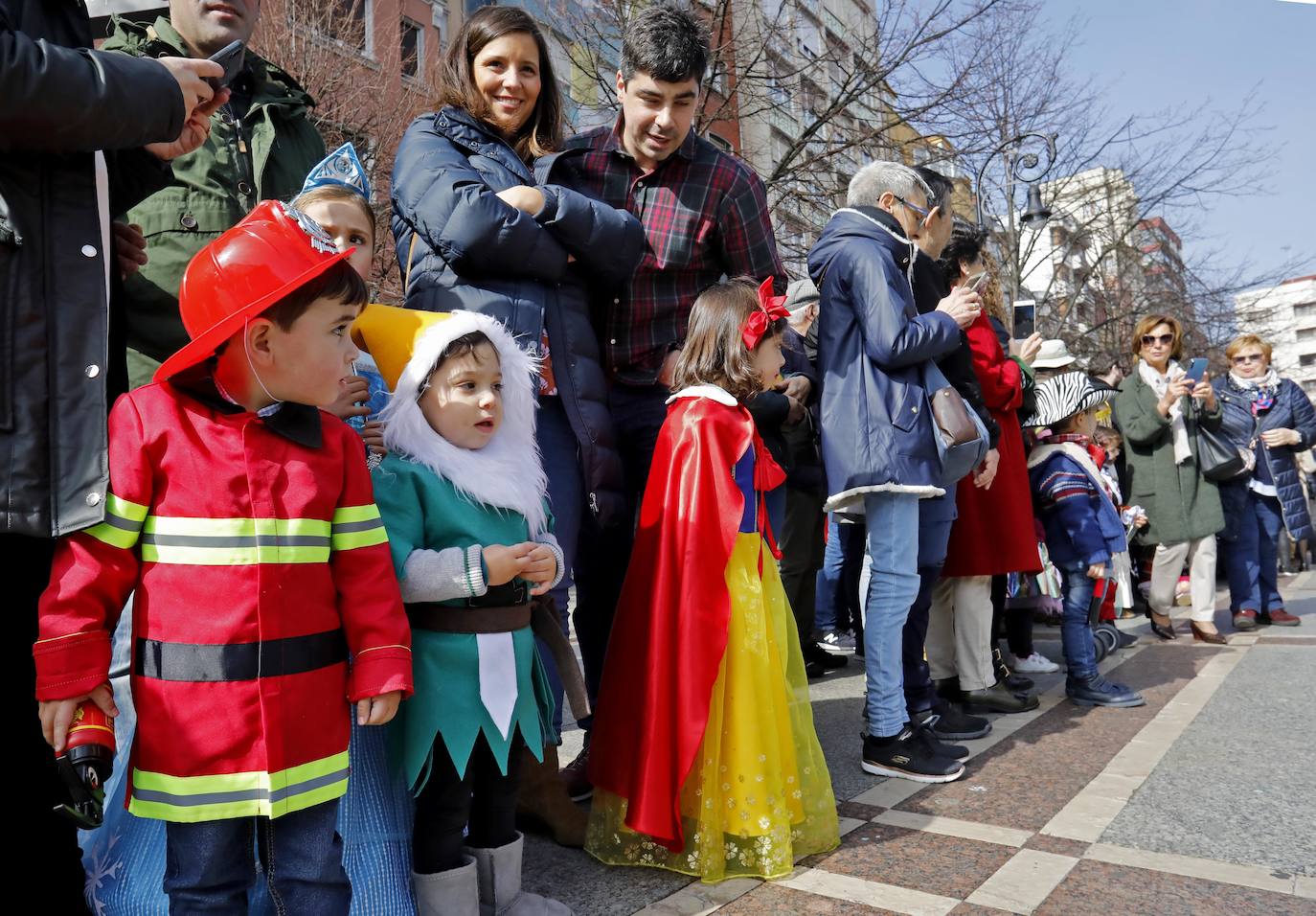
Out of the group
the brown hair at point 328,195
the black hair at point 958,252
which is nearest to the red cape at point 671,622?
the brown hair at point 328,195

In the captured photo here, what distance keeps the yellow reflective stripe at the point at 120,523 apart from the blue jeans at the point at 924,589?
282 cm

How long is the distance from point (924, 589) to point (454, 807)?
230 cm

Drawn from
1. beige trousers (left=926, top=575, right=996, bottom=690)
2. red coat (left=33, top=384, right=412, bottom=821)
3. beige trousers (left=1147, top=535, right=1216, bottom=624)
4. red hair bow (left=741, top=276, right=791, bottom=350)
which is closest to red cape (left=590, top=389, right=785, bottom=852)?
red hair bow (left=741, top=276, right=791, bottom=350)

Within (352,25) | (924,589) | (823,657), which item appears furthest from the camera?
(352,25)

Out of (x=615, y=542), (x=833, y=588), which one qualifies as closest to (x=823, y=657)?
(x=833, y=588)

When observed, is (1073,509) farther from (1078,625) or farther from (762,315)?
(762,315)

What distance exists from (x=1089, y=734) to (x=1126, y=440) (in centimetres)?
354

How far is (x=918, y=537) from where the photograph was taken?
146 inches

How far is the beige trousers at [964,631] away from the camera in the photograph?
4410mm

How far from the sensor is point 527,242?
8.64 ft

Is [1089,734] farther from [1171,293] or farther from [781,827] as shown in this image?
[1171,293]

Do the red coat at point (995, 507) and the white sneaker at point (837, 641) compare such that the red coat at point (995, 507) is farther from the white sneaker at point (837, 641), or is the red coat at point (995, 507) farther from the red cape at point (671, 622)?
the red cape at point (671, 622)

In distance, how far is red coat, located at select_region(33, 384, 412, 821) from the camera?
65.4 inches

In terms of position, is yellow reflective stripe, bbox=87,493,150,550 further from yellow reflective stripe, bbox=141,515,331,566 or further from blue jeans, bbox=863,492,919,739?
blue jeans, bbox=863,492,919,739
